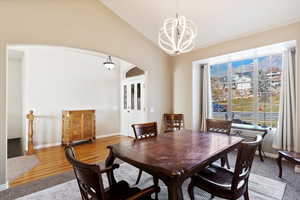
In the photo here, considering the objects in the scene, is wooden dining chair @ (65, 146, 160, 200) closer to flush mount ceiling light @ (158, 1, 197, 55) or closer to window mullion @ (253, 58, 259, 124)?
flush mount ceiling light @ (158, 1, 197, 55)

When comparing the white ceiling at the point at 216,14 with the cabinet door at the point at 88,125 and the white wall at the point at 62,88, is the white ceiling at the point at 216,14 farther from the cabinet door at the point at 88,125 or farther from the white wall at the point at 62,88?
the cabinet door at the point at 88,125

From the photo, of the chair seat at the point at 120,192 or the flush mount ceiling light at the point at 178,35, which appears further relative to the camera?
the flush mount ceiling light at the point at 178,35

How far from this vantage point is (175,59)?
15.5 feet

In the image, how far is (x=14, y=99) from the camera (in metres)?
5.43

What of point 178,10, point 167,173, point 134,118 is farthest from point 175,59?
point 167,173

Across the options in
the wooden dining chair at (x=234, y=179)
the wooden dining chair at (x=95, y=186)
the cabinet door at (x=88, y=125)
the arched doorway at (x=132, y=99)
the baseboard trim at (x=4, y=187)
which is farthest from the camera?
the arched doorway at (x=132, y=99)

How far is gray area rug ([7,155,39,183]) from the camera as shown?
2.61 metres

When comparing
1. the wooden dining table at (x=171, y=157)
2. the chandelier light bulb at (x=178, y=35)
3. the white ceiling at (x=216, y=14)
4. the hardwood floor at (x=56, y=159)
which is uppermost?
the white ceiling at (x=216, y=14)

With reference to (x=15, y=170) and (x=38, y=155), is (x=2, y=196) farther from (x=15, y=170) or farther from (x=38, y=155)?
(x=38, y=155)

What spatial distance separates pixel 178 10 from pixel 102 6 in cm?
166

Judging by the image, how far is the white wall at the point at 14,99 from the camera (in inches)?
212

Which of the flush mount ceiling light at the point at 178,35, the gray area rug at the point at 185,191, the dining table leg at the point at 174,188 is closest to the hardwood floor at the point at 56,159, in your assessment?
the gray area rug at the point at 185,191

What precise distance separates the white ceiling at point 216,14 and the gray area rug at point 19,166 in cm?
376

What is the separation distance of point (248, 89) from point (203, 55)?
1443 mm
